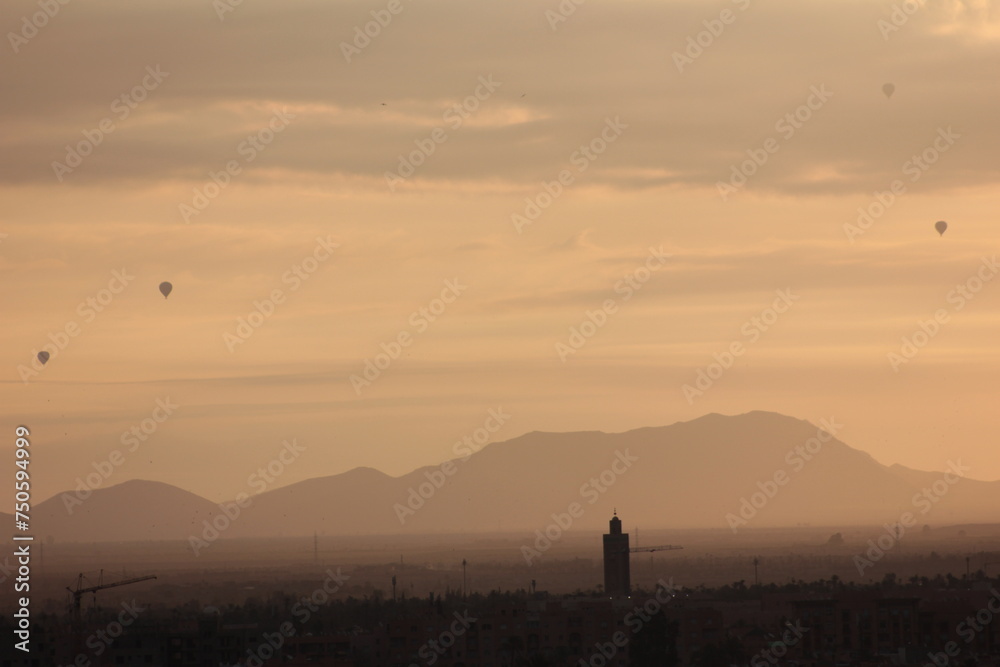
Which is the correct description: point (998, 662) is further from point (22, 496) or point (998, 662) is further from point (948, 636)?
point (22, 496)

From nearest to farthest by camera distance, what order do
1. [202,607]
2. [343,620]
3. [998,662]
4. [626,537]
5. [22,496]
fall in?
[22,496] → [998,662] → [343,620] → [626,537] → [202,607]

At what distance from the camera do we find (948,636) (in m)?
107

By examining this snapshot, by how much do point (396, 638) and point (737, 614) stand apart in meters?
32.6

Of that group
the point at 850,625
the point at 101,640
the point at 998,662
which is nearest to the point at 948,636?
the point at 850,625

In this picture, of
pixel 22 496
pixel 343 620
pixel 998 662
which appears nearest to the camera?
pixel 22 496

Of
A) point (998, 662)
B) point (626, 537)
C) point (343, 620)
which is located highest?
point (626, 537)

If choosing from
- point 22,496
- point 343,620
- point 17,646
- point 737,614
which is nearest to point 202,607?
point 343,620

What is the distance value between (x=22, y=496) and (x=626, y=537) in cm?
12500

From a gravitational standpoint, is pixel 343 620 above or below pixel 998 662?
above

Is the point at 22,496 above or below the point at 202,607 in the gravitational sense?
below

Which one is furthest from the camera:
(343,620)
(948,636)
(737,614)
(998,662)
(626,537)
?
(626,537)

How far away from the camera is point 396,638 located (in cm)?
9975

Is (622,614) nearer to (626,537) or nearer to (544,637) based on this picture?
(544,637)

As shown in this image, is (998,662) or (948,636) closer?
(998,662)
